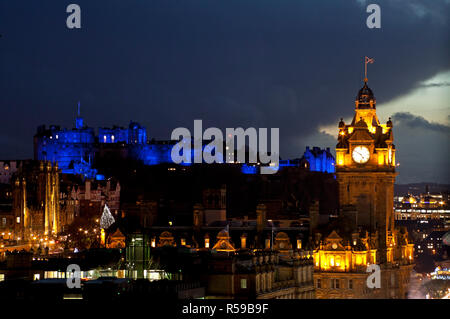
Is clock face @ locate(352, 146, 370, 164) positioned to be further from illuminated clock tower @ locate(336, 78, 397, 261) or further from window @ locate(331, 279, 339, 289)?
window @ locate(331, 279, 339, 289)

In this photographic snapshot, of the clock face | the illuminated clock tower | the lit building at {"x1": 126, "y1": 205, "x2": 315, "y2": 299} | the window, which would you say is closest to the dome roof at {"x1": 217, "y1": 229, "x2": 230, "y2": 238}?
the lit building at {"x1": 126, "y1": 205, "x2": 315, "y2": 299}

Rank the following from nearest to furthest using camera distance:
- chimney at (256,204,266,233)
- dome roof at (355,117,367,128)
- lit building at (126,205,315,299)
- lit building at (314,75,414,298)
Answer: lit building at (126,205,315,299), lit building at (314,75,414,298), chimney at (256,204,266,233), dome roof at (355,117,367,128)

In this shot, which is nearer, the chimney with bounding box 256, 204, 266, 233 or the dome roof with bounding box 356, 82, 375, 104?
the chimney with bounding box 256, 204, 266, 233

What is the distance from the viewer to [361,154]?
103812mm

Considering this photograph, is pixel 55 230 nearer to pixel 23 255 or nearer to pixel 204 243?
pixel 204 243

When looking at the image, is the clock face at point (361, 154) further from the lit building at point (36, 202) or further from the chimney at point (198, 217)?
the lit building at point (36, 202)

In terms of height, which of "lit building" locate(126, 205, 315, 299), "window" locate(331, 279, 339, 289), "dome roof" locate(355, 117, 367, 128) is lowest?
"window" locate(331, 279, 339, 289)

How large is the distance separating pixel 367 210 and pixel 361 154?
4.11 metres

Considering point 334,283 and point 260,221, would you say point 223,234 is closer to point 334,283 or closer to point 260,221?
point 260,221

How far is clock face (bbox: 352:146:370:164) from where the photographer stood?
341 feet

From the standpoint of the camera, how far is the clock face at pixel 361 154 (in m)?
104

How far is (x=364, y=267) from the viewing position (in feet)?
319

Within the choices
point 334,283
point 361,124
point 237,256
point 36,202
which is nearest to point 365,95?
A: point 361,124

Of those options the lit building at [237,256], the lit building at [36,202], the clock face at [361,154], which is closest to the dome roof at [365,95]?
the clock face at [361,154]
